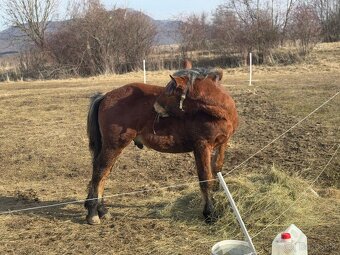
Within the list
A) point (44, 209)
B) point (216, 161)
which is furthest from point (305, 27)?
point (44, 209)

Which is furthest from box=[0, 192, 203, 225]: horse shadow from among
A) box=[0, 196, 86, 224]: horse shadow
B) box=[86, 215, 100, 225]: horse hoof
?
box=[86, 215, 100, 225]: horse hoof

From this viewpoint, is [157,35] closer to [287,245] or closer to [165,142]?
[165,142]

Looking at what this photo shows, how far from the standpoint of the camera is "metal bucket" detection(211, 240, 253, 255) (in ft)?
12.9

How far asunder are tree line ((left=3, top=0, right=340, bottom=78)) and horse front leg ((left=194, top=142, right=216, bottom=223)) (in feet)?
75.6

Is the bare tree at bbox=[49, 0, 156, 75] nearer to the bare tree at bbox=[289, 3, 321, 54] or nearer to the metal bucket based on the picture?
the bare tree at bbox=[289, 3, 321, 54]

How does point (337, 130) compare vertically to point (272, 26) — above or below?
below

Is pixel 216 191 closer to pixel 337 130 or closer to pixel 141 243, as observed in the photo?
pixel 141 243

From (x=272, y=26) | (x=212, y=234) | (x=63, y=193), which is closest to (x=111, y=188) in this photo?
(x=63, y=193)

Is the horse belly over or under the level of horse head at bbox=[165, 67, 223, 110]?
under

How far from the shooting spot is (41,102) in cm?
1605

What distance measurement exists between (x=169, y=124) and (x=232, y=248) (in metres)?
1.84

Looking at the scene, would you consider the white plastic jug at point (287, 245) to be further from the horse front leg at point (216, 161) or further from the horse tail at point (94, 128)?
the horse tail at point (94, 128)

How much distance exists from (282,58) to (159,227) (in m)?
22.9

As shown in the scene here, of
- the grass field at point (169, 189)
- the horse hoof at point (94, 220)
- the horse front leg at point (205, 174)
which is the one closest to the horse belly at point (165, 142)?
the horse front leg at point (205, 174)
